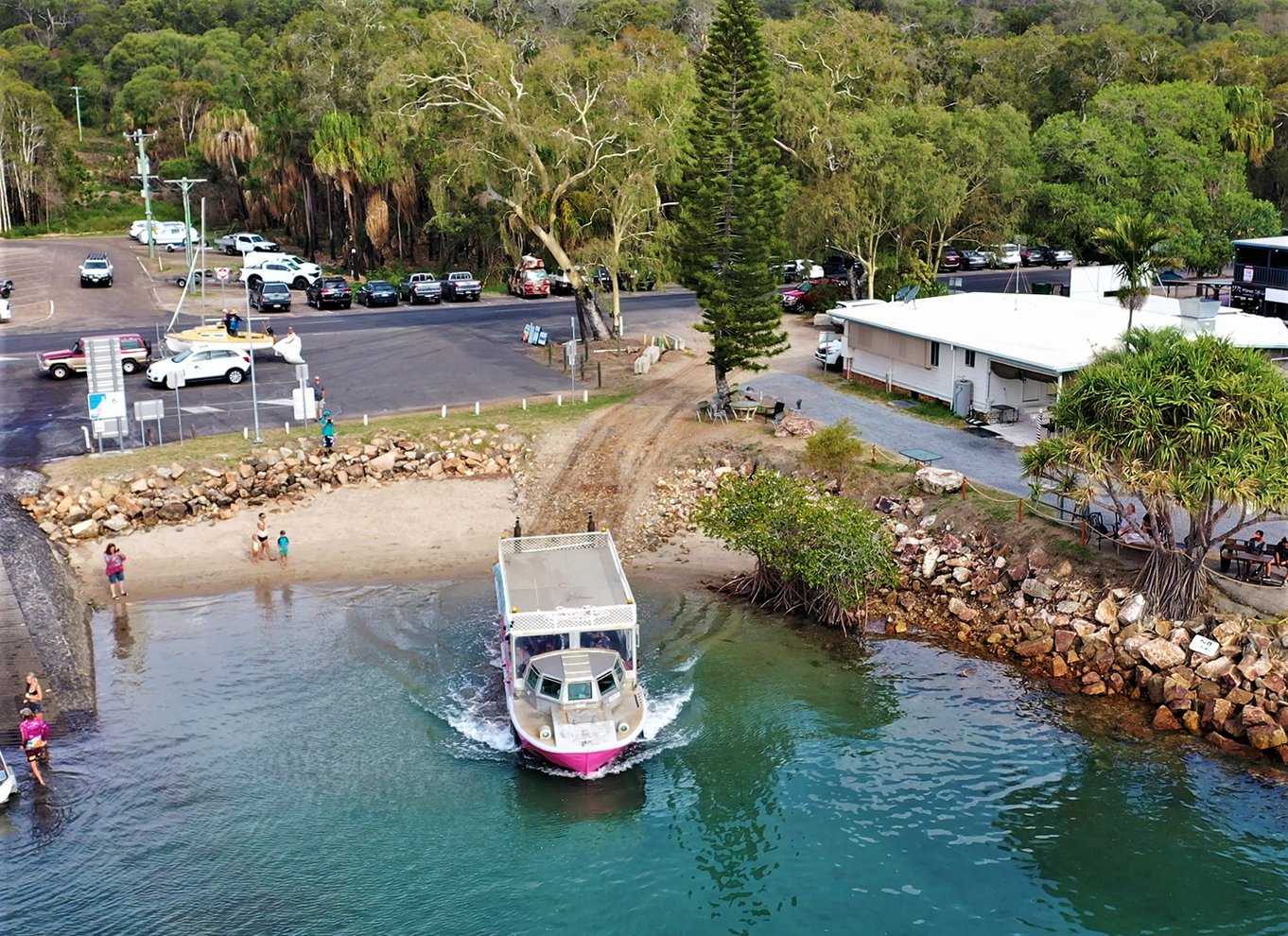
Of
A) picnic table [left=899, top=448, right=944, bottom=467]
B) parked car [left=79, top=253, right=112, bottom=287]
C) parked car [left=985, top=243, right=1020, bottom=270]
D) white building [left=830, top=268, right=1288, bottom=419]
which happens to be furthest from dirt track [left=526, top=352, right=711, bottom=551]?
parked car [left=79, top=253, right=112, bottom=287]

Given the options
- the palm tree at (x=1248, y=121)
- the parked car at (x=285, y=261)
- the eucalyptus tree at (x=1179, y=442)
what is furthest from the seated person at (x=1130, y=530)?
the palm tree at (x=1248, y=121)

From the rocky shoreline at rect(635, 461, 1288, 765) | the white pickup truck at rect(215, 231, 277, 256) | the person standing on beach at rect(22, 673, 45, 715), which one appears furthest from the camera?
the white pickup truck at rect(215, 231, 277, 256)

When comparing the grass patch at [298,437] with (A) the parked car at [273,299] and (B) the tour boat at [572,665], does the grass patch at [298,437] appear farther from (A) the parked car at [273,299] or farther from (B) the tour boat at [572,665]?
(A) the parked car at [273,299]

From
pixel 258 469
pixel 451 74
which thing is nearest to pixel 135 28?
pixel 451 74

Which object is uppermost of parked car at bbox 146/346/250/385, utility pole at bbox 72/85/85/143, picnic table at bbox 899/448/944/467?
utility pole at bbox 72/85/85/143

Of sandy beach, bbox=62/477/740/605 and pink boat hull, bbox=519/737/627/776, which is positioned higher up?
sandy beach, bbox=62/477/740/605

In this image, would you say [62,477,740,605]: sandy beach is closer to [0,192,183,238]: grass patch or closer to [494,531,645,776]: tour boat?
[494,531,645,776]: tour boat
